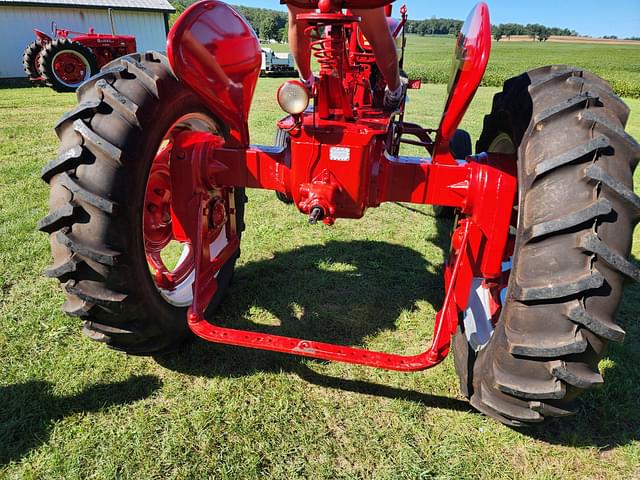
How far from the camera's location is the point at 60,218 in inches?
77.5

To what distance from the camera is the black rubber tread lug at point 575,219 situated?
1597mm

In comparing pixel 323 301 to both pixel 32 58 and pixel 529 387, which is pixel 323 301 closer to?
pixel 529 387

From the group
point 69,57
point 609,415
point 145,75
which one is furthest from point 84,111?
point 69,57

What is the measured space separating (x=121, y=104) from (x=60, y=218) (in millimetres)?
578

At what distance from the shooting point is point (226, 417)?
2232 mm

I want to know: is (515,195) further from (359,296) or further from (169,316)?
(169,316)

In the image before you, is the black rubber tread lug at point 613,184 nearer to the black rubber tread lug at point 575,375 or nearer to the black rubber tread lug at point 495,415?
the black rubber tread lug at point 575,375

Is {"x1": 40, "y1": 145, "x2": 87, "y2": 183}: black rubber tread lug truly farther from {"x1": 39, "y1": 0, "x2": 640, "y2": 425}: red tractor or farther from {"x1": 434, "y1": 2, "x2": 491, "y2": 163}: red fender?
{"x1": 434, "y1": 2, "x2": 491, "y2": 163}: red fender

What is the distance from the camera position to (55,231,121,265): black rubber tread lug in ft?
6.44

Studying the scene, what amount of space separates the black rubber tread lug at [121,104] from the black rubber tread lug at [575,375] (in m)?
2.05

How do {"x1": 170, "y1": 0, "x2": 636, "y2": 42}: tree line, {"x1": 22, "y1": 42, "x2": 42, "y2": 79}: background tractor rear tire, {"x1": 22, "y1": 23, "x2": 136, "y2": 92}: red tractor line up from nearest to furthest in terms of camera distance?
{"x1": 22, "y1": 23, "x2": 136, "y2": 92}: red tractor < {"x1": 22, "y1": 42, "x2": 42, "y2": 79}: background tractor rear tire < {"x1": 170, "y1": 0, "x2": 636, "y2": 42}: tree line

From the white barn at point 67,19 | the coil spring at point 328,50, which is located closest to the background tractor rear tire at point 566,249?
the coil spring at point 328,50

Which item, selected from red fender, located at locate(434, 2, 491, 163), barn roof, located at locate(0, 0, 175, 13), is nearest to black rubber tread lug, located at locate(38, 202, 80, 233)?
red fender, located at locate(434, 2, 491, 163)

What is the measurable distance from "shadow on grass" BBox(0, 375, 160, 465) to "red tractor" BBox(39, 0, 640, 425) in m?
0.23
